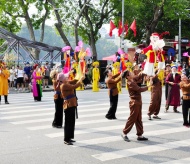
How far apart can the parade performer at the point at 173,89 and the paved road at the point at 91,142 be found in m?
0.52

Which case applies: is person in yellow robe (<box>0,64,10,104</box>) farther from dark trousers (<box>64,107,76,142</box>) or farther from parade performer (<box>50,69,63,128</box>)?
dark trousers (<box>64,107,76,142</box>)

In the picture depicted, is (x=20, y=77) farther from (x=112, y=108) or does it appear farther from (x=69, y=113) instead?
(x=69, y=113)

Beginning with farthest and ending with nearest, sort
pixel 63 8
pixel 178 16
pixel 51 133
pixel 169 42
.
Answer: pixel 169 42
pixel 63 8
pixel 178 16
pixel 51 133

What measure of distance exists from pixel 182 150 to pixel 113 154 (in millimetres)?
1435

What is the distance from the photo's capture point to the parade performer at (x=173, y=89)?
12.3 m

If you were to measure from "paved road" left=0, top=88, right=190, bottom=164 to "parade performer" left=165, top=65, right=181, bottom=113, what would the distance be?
0.52m

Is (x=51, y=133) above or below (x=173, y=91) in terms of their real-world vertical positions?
below

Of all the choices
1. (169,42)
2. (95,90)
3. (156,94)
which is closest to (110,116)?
(156,94)

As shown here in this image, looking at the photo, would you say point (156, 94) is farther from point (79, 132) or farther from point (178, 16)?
point (178, 16)

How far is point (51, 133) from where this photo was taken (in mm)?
9125

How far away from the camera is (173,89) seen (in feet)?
41.5

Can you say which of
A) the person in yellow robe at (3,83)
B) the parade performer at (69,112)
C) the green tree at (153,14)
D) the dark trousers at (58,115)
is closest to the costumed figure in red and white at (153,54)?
the parade performer at (69,112)

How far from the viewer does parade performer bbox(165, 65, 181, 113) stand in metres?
12.3

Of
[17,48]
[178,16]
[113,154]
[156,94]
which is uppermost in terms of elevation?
[178,16]
